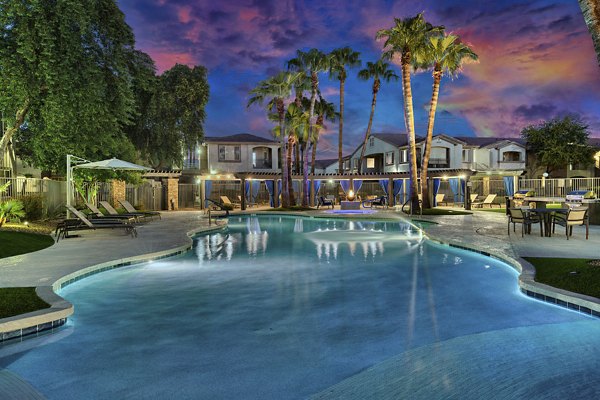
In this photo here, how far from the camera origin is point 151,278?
8.00m

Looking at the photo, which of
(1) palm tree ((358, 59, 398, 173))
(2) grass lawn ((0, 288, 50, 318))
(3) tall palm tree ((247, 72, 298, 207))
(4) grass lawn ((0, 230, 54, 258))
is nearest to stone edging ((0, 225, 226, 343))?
(2) grass lawn ((0, 288, 50, 318))

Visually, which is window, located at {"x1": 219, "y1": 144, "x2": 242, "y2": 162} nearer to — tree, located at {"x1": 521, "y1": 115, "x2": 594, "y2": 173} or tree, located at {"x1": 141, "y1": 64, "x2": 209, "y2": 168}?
tree, located at {"x1": 141, "y1": 64, "x2": 209, "y2": 168}

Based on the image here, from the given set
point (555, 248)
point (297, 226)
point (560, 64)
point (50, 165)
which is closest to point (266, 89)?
point (297, 226)

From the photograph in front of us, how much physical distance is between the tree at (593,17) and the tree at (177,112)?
26.3 meters

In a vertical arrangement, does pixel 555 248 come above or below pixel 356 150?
below

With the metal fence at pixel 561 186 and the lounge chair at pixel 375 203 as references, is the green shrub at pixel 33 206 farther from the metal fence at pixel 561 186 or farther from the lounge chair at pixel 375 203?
the metal fence at pixel 561 186

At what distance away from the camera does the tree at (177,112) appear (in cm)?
2900

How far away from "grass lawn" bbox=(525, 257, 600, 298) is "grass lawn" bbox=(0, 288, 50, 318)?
7.07 meters

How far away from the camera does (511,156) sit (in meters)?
41.8

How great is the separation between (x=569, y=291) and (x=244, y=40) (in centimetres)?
4712

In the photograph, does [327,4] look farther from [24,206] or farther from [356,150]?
[24,206]

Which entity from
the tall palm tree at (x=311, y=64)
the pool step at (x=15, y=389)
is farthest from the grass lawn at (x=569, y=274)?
the tall palm tree at (x=311, y=64)

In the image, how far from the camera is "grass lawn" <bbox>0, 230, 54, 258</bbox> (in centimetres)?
960

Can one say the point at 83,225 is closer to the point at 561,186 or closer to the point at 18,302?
the point at 18,302
